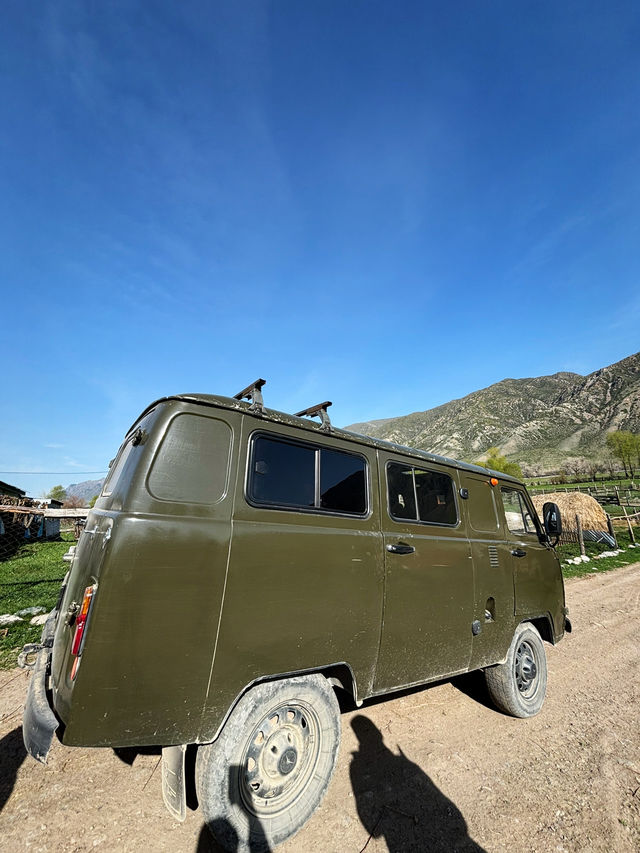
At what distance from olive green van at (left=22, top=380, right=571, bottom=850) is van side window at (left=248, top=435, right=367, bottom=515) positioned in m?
0.01

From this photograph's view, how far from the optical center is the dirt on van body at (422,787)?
2523 mm

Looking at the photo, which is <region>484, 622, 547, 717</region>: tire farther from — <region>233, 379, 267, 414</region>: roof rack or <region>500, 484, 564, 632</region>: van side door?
<region>233, 379, 267, 414</region>: roof rack

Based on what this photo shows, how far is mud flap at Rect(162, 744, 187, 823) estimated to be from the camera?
2.28 meters

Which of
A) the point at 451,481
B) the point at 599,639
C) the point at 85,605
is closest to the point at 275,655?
the point at 85,605

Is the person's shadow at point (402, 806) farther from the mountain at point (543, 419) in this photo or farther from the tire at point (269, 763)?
the mountain at point (543, 419)

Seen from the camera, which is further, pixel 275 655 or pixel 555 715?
pixel 555 715

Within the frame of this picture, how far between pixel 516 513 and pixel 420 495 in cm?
201

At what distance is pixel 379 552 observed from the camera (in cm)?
312

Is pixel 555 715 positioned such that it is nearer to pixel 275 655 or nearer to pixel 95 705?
pixel 275 655

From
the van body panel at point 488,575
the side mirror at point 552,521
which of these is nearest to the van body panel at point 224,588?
the van body panel at point 488,575

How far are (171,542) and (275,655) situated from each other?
41.3 inches

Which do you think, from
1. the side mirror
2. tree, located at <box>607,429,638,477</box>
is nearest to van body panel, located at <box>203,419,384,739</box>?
the side mirror

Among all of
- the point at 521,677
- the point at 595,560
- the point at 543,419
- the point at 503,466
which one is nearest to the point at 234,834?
the point at 521,677

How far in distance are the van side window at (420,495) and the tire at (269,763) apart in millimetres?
1570
